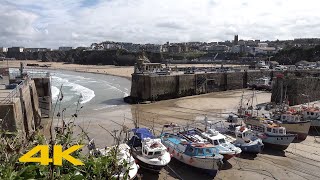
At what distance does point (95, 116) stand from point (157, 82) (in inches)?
443

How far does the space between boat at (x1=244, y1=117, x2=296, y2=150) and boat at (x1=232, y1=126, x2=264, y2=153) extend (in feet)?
2.82

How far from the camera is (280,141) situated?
63.3ft

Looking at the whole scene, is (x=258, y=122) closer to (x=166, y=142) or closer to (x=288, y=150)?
(x=288, y=150)

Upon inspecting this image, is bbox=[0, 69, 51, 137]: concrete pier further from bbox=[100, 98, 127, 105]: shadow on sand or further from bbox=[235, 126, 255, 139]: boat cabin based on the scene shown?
bbox=[235, 126, 255, 139]: boat cabin

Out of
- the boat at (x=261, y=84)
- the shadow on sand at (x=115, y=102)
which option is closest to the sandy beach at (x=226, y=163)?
the shadow on sand at (x=115, y=102)

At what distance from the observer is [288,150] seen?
1980cm

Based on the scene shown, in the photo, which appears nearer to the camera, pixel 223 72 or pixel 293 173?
pixel 293 173

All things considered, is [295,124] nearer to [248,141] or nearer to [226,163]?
[248,141]

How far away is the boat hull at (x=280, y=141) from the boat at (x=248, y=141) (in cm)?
92

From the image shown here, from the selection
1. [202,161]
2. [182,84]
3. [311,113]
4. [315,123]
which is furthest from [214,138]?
[182,84]

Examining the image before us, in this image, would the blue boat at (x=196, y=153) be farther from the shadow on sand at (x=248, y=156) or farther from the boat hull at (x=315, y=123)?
the boat hull at (x=315, y=123)

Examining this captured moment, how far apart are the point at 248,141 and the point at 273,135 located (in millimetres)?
1973

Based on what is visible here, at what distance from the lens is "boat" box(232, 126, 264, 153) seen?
714 inches

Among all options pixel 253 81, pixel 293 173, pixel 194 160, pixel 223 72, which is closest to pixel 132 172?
pixel 194 160
